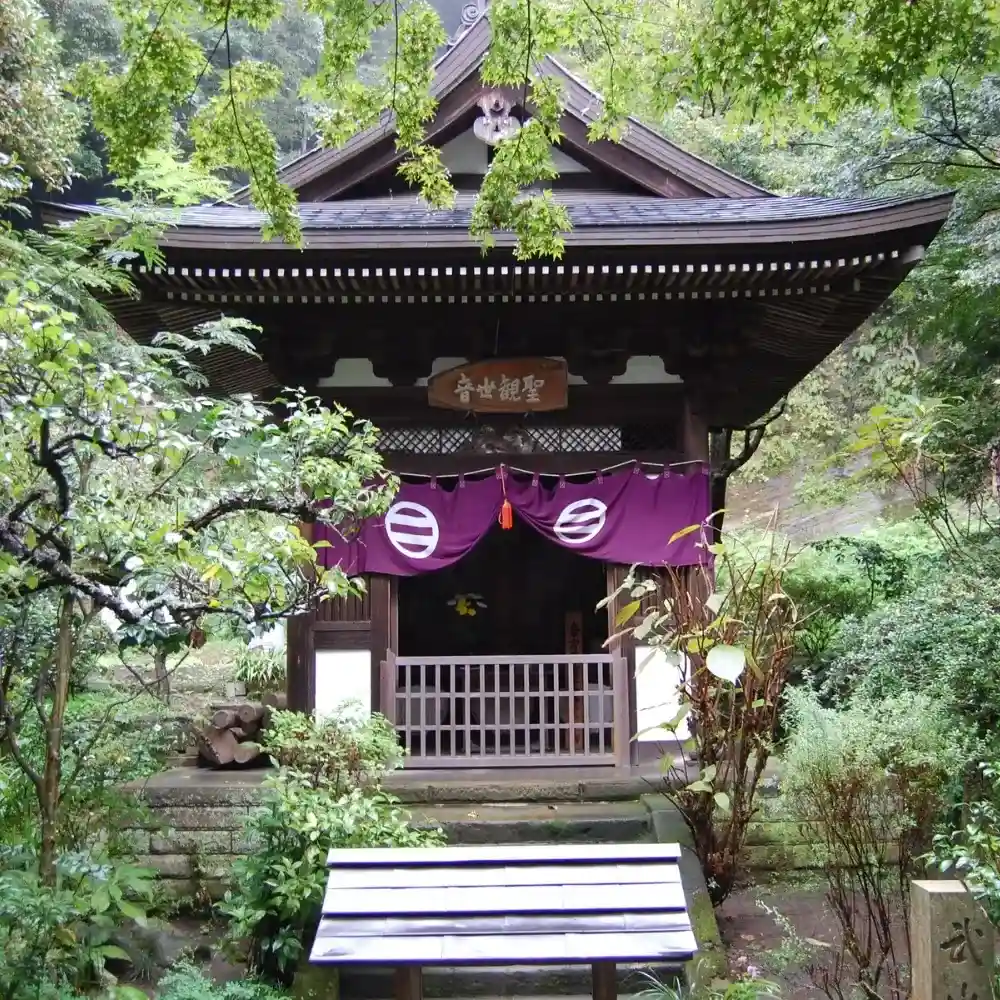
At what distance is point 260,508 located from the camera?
12.6 ft

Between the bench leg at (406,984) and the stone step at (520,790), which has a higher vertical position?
the stone step at (520,790)

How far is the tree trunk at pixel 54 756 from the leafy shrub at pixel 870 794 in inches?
153

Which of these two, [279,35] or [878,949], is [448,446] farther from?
[279,35]

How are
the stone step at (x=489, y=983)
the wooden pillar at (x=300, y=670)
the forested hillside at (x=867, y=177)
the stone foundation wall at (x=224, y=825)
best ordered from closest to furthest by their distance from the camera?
the forested hillside at (x=867, y=177), the stone step at (x=489, y=983), the stone foundation wall at (x=224, y=825), the wooden pillar at (x=300, y=670)

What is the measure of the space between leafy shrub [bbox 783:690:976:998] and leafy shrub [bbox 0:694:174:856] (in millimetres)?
3952

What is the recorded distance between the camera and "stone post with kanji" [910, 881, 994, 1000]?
3447mm

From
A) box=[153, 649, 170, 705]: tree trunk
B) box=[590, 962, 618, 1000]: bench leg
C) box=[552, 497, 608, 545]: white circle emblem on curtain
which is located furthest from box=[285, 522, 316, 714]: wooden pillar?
box=[590, 962, 618, 1000]: bench leg

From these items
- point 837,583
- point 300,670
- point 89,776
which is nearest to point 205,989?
point 89,776

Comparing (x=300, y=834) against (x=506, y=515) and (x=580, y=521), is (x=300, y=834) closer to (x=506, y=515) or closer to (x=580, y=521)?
(x=506, y=515)

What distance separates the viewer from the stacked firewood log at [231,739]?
24.1ft

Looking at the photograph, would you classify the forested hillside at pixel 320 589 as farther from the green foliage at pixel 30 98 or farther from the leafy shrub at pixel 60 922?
the green foliage at pixel 30 98

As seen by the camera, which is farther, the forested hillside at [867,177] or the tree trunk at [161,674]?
the forested hillside at [867,177]

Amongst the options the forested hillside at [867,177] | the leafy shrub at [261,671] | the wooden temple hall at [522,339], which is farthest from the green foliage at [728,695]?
the leafy shrub at [261,671]

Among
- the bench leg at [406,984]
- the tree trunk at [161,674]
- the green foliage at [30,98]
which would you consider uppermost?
the green foliage at [30,98]
